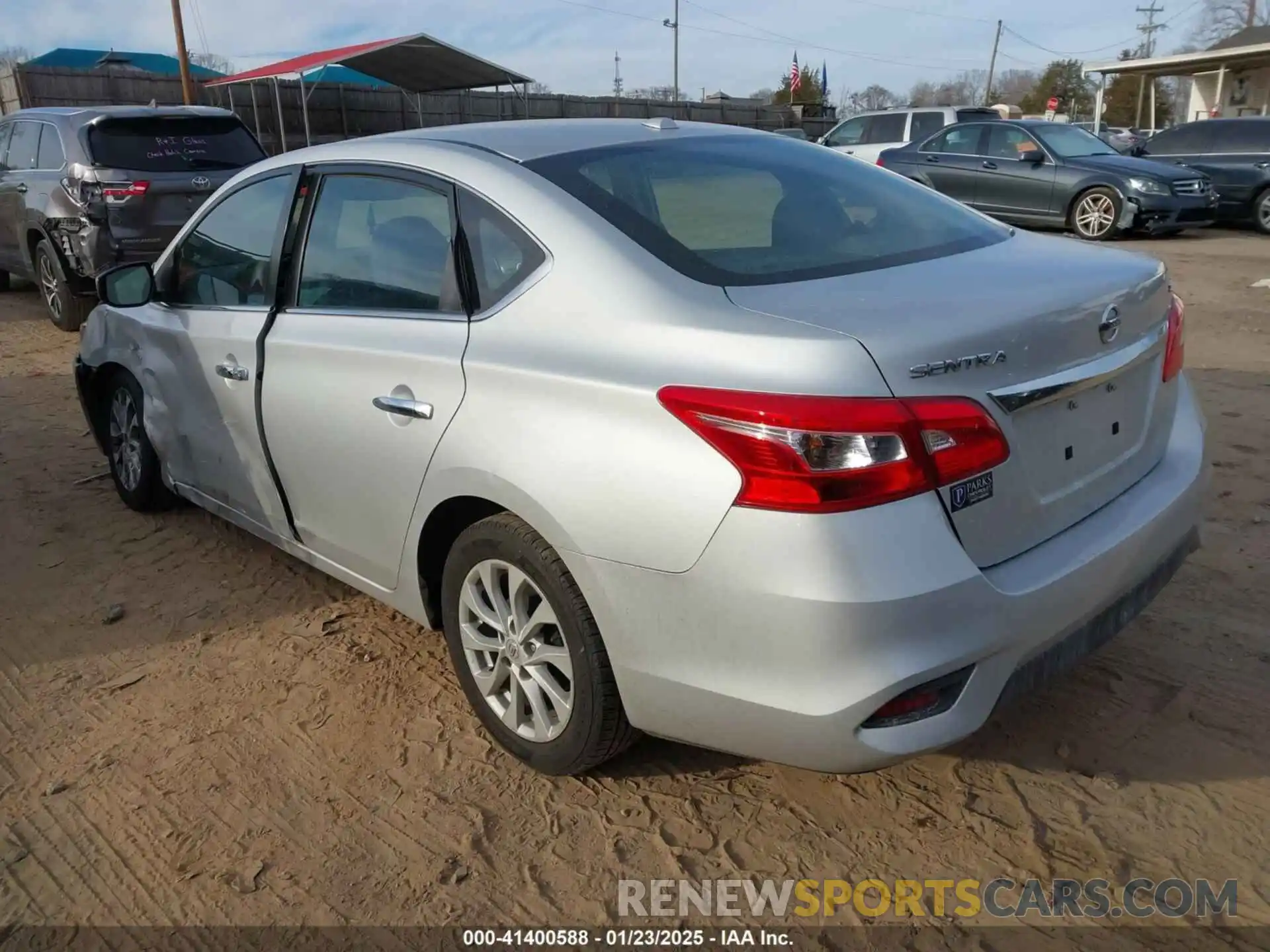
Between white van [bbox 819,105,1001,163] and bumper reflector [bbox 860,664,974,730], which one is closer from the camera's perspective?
bumper reflector [bbox 860,664,974,730]

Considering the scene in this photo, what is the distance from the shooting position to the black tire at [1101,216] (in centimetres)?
1255

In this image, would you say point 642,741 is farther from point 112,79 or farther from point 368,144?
point 112,79

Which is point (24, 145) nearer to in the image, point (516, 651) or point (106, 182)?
point (106, 182)

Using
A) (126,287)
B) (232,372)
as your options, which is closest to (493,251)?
(232,372)

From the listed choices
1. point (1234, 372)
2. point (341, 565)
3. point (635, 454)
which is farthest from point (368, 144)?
point (1234, 372)

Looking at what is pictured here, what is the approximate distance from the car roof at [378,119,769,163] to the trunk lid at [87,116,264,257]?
5694mm

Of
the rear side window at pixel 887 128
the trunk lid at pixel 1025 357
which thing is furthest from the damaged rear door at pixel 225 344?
the rear side window at pixel 887 128

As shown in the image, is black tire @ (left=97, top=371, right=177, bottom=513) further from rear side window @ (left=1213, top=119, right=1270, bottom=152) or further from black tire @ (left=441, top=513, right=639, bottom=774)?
rear side window @ (left=1213, top=119, right=1270, bottom=152)

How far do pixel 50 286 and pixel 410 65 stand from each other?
13045mm

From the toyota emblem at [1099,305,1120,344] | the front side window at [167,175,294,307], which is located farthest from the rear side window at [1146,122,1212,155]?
the front side window at [167,175,294,307]

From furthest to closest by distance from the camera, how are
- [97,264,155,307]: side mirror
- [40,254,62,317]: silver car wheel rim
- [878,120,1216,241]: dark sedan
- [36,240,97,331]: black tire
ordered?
[878,120,1216,241]: dark sedan
[40,254,62,317]: silver car wheel rim
[36,240,97,331]: black tire
[97,264,155,307]: side mirror

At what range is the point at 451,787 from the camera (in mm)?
2725

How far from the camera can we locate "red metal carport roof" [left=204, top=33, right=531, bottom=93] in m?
18.2

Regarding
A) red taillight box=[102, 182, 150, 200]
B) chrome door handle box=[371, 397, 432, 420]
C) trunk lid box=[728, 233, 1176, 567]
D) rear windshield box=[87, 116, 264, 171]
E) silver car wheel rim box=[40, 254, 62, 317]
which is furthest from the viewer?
silver car wheel rim box=[40, 254, 62, 317]
